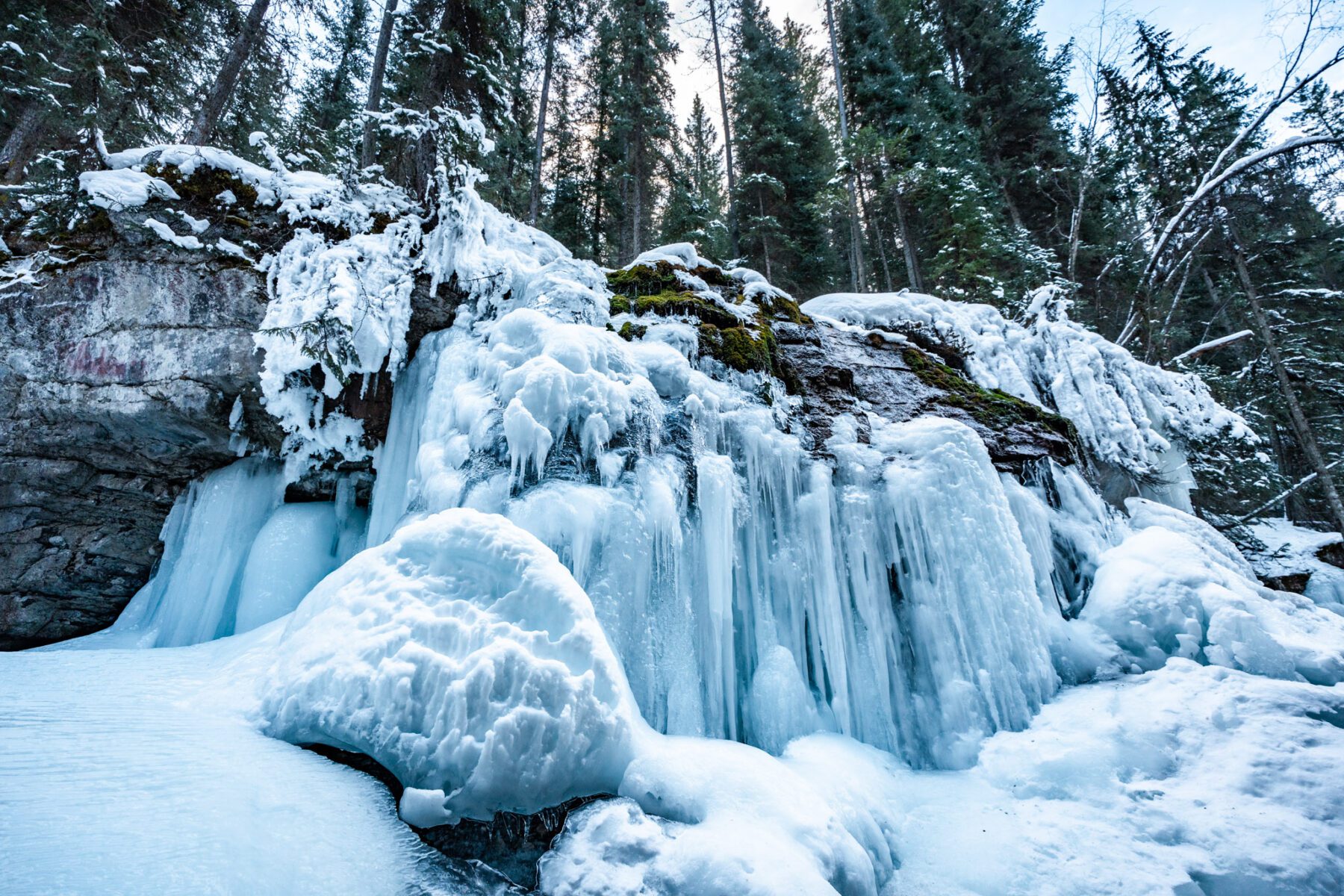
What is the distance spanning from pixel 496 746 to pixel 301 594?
3.89m

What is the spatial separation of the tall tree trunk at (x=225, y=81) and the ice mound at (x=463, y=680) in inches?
291

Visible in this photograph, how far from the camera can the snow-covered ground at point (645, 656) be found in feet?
5.71

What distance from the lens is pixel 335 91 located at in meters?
12.7

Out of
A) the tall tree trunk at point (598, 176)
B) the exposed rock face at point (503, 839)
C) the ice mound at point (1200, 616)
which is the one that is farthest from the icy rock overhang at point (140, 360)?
the tall tree trunk at point (598, 176)

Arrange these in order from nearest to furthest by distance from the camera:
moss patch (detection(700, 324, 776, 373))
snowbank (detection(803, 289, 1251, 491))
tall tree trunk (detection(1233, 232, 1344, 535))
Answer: moss patch (detection(700, 324, 776, 373))
snowbank (detection(803, 289, 1251, 491))
tall tree trunk (detection(1233, 232, 1344, 535))

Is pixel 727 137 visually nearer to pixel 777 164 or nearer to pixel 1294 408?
pixel 777 164

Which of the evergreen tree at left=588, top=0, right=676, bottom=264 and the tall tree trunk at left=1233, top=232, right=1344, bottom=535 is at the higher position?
the evergreen tree at left=588, top=0, right=676, bottom=264

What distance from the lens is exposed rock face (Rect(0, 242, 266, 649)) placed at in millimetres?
4172

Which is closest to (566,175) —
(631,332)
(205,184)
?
(205,184)

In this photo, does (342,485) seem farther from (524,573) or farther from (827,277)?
(827,277)

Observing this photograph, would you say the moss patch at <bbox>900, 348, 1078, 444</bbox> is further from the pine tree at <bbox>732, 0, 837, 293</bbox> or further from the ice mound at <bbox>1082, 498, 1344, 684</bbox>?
the pine tree at <bbox>732, 0, 837, 293</bbox>

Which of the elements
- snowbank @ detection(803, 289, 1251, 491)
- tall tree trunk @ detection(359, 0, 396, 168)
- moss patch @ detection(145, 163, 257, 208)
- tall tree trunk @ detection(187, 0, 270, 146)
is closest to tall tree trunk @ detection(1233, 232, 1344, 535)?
snowbank @ detection(803, 289, 1251, 491)

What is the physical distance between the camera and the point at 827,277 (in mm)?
16297

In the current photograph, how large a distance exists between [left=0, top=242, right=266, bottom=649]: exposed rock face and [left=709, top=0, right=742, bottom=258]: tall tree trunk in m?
13.2
